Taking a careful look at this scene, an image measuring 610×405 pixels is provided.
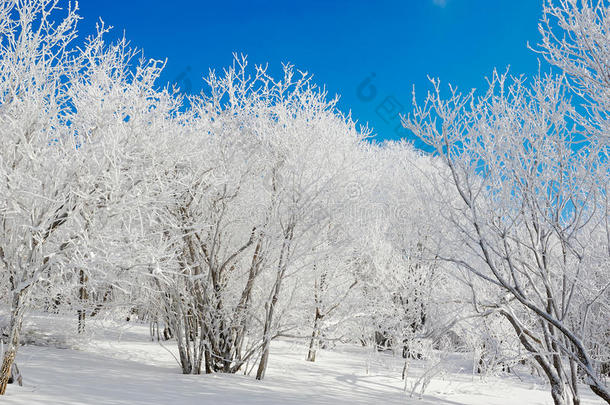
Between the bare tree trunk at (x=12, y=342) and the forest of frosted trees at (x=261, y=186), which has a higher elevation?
the forest of frosted trees at (x=261, y=186)

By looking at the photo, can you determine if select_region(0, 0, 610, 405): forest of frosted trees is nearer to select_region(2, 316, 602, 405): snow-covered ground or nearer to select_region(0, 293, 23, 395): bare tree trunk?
select_region(0, 293, 23, 395): bare tree trunk

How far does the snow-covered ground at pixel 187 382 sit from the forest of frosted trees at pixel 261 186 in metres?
0.74

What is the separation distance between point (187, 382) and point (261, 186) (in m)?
3.81

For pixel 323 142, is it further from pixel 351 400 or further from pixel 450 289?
pixel 450 289

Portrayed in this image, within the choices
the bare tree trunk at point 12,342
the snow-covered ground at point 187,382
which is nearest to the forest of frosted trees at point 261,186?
the bare tree trunk at point 12,342

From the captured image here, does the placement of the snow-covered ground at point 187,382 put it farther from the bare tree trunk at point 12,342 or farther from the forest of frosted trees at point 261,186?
the forest of frosted trees at point 261,186

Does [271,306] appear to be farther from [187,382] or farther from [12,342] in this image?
[12,342]

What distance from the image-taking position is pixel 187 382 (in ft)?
24.5

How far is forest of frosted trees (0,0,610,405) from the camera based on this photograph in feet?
16.2

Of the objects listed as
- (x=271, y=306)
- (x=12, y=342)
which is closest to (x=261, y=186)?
(x=271, y=306)

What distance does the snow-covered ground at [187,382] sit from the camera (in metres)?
5.93

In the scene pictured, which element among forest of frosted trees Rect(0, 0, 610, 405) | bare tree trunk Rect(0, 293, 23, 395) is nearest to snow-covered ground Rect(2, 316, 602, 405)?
bare tree trunk Rect(0, 293, 23, 395)

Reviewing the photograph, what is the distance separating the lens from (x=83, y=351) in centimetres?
1082

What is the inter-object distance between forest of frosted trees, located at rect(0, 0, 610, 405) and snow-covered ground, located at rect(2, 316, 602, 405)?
0.74 metres
